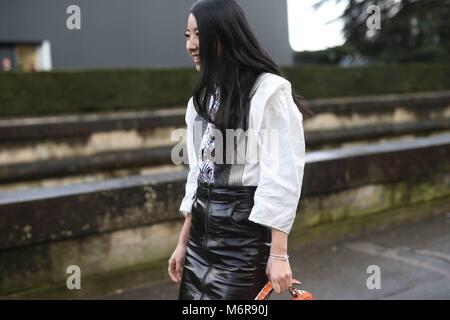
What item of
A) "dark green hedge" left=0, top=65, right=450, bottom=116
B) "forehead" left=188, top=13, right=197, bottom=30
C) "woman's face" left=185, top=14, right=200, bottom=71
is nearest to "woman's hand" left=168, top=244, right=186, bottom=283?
"woman's face" left=185, top=14, right=200, bottom=71

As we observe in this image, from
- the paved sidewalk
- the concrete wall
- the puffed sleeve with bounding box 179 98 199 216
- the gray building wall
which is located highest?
the gray building wall

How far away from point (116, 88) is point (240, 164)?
877 centimetres

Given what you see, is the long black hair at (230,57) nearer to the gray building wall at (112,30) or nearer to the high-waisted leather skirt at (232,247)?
the high-waisted leather skirt at (232,247)

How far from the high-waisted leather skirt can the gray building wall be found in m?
14.9

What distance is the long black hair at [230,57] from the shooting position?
1790mm

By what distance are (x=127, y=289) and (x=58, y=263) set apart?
57 cm

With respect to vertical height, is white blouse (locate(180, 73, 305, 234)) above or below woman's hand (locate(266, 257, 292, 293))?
above

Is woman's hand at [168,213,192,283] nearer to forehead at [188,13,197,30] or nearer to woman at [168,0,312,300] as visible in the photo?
woman at [168,0,312,300]

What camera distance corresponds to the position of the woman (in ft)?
5.66

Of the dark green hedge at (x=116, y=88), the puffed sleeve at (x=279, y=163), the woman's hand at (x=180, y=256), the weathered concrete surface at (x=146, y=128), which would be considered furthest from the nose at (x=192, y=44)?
the dark green hedge at (x=116, y=88)

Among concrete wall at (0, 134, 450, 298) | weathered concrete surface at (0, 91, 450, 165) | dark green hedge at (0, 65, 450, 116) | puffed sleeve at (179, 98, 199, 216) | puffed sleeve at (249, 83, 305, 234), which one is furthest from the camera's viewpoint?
dark green hedge at (0, 65, 450, 116)

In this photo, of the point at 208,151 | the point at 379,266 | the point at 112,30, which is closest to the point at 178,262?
the point at 208,151

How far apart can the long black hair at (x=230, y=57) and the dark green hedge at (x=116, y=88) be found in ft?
25.4

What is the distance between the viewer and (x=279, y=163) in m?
1.72
